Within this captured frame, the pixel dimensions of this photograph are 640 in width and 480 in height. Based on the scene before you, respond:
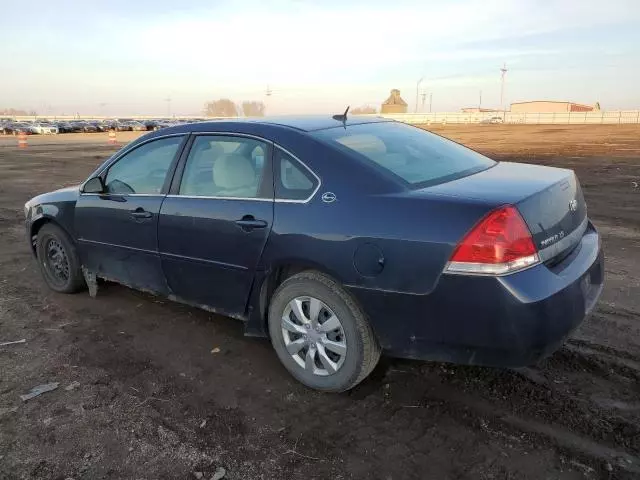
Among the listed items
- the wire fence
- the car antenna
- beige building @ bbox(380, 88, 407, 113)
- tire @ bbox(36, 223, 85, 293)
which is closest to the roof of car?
the car antenna

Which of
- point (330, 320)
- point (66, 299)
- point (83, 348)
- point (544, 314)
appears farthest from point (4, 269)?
point (544, 314)

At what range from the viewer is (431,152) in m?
3.69

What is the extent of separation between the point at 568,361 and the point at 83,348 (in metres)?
3.43

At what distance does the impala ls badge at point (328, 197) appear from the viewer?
9.99 feet

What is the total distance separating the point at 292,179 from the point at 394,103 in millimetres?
115892

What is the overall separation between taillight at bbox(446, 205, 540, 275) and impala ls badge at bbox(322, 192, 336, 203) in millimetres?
778

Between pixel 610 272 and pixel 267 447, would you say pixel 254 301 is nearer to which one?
pixel 267 447

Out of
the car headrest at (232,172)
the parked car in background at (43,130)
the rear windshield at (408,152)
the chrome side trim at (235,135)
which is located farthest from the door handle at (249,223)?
the parked car in background at (43,130)

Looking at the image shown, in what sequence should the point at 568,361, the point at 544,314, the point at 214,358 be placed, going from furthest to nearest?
the point at 214,358
the point at 568,361
the point at 544,314

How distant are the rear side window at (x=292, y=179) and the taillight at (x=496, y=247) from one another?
3.24ft

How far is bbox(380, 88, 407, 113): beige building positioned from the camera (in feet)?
371

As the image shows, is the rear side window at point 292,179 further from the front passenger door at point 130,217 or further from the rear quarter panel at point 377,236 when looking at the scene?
the front passenger door at point 130,217

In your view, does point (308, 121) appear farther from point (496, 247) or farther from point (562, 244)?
point (562, 244)

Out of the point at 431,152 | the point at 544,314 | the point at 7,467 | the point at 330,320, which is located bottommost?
the point at 7,467
